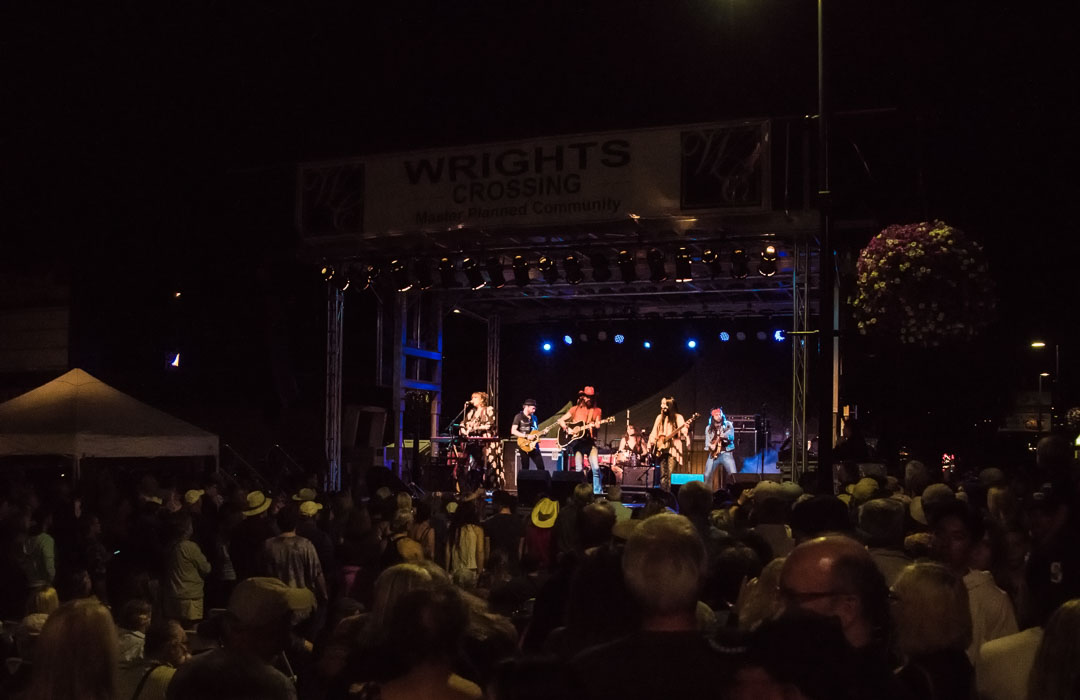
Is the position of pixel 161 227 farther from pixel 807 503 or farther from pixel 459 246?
pixel 807 503

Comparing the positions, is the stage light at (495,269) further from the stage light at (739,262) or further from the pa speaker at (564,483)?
the stage light at (739,262)

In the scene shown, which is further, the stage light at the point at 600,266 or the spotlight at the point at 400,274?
the spotlight at the point at 400,274

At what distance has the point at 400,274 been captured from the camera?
1869 centimetres

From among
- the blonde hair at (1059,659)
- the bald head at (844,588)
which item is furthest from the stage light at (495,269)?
Result: the blonde hair at (1059,659)

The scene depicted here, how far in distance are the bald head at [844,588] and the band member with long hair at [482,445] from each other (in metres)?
20.1

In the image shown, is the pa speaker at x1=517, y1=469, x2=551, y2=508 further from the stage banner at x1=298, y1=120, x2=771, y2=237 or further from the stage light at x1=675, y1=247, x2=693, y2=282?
the stage banner at x1=298, y1=120, x2=771, y2=237

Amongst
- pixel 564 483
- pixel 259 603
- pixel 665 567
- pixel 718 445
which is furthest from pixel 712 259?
pixel 665 567

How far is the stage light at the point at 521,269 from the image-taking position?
1805 cm

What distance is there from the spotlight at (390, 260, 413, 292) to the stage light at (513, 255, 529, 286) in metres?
2.01

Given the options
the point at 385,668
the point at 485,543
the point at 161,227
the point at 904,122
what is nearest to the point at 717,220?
the point at 904,122

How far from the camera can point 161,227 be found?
861 inches

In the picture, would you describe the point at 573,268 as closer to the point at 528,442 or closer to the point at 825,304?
the point at 528,442

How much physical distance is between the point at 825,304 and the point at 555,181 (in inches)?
337

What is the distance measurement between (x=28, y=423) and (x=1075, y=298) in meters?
22.2
